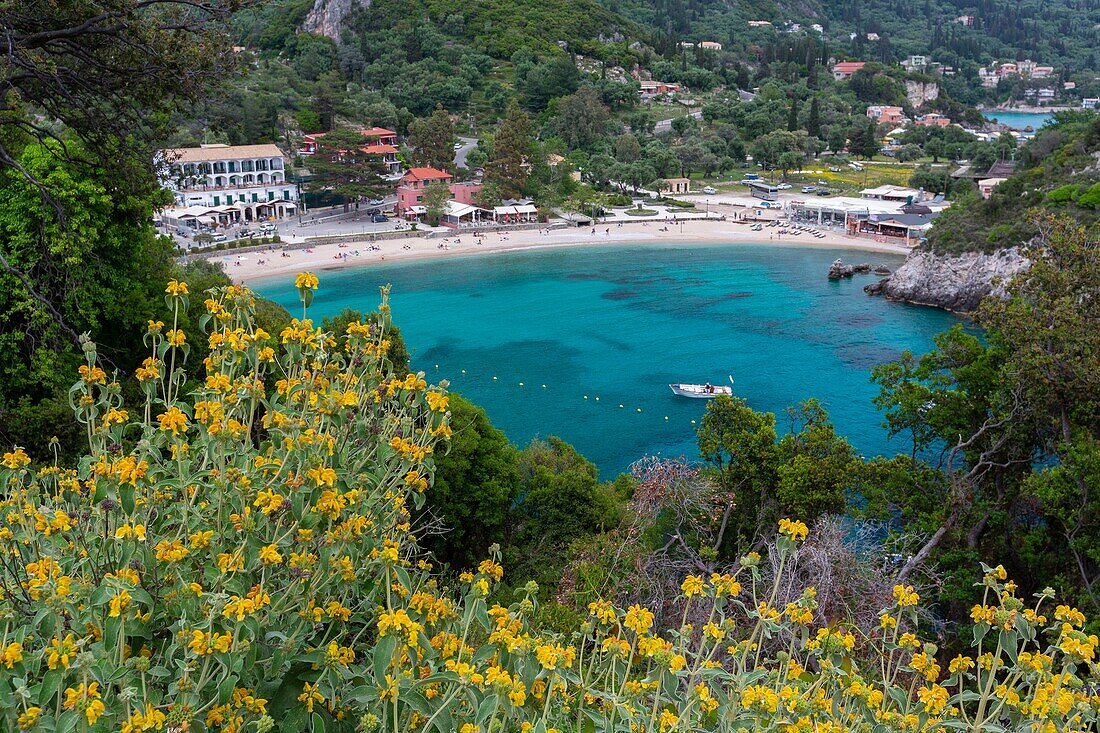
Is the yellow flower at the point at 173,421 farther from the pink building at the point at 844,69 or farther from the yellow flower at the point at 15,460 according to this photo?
the pink building at the point at 844,69

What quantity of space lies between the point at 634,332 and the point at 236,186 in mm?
24312

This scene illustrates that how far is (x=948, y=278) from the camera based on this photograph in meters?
32.0

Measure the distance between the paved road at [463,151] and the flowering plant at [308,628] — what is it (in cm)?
5086

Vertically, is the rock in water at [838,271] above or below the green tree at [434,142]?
below

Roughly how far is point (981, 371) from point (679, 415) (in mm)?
10817

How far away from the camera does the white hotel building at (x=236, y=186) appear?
40.9m

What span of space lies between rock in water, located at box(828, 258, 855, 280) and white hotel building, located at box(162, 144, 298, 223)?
2706 centimetres

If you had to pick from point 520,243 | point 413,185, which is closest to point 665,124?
point 413,185

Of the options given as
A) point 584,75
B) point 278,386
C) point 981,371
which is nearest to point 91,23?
point 278,386

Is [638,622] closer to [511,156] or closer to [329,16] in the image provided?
[511,156]

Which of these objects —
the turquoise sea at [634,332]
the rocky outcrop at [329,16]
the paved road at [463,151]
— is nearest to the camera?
the turquoise sea at [634,332]

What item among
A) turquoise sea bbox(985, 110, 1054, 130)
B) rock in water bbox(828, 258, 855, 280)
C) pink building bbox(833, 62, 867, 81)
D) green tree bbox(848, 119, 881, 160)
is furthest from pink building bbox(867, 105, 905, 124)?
rock in water bbox(828, 258, 855, 280)

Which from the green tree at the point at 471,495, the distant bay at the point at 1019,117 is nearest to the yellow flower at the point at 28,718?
the green tree at the point at 471,495

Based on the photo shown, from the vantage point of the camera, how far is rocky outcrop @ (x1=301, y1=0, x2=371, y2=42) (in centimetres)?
Result: 7706
